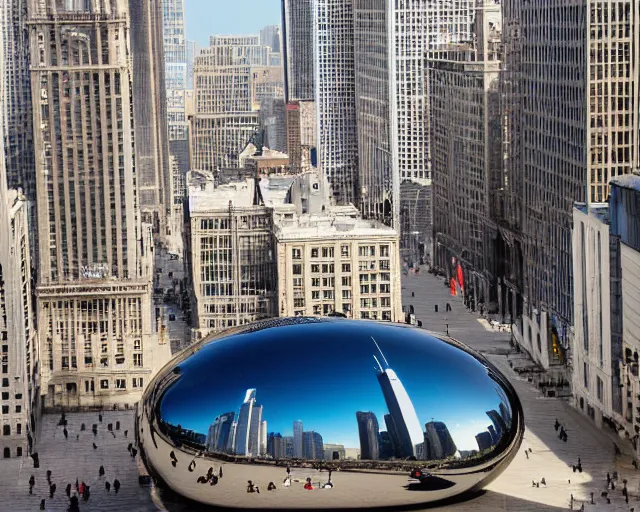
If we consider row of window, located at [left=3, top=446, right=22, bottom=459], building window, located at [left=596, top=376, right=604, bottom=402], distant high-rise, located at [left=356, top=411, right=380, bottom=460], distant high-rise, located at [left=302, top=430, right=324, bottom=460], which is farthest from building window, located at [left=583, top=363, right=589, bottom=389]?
distant high-rise, located at [left=302, top=430, right=324, bottom=460]

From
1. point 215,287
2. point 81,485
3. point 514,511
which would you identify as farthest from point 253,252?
point 514,511

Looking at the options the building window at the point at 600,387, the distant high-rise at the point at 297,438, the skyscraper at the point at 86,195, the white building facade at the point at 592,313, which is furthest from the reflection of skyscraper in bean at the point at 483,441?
the skyscraper at the point at 86,195

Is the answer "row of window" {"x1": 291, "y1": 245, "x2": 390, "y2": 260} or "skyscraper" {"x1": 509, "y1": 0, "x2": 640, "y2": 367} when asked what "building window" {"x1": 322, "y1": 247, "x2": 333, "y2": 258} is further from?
"skyscraper" {"x1": 509, "y1": 0, "x2": 640, "y2": 367}

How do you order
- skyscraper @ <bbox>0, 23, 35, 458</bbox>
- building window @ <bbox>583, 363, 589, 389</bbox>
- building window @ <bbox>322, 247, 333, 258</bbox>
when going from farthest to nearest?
building window @ <bbox>322, 247, 333, 258</bbox> → building window @ <bbox>583, 363, 589, 389</bbox> → skyscraper @ <bbox>0, 23, 35, 458</bbox>

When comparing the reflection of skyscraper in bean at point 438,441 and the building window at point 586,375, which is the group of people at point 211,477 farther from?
the building window at point 586,375

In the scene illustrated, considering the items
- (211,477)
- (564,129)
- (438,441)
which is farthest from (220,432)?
(564,129)

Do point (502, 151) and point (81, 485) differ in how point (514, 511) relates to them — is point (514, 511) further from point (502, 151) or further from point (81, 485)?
point (502, 151)

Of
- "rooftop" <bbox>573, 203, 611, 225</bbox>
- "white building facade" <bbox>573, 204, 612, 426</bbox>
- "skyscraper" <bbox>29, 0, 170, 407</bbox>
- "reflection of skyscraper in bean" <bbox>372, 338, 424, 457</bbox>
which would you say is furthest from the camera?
"skyscraper" <bbox>29, 0, 170, 407</bbox>
